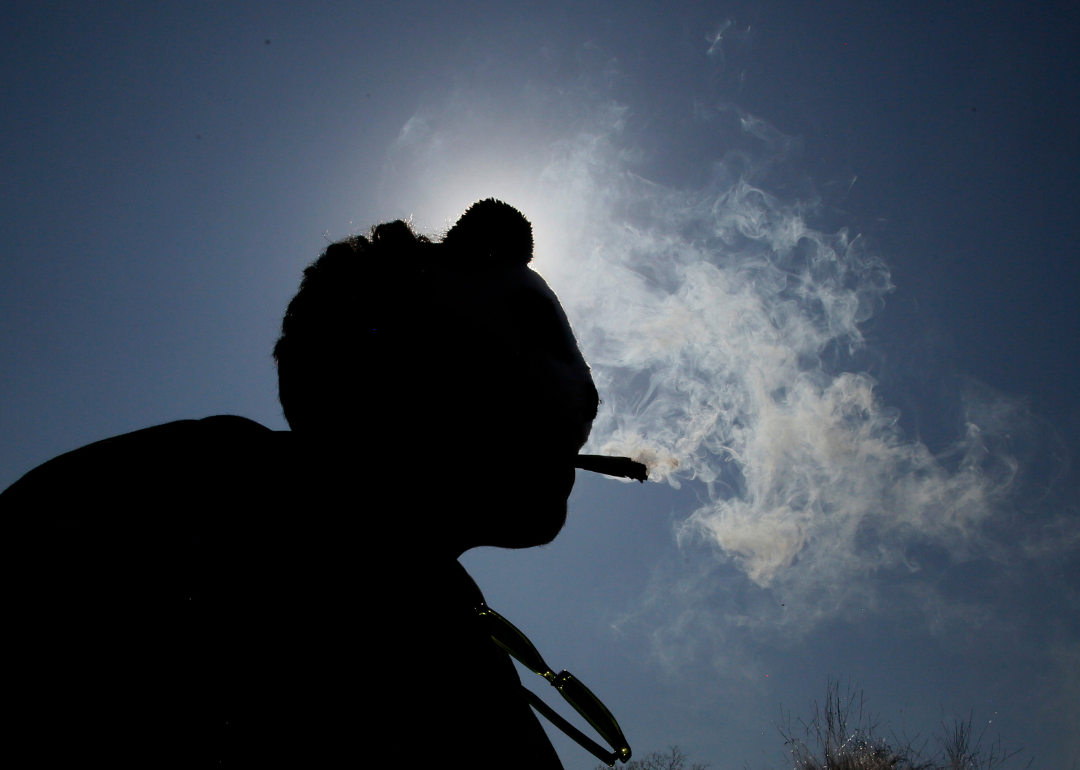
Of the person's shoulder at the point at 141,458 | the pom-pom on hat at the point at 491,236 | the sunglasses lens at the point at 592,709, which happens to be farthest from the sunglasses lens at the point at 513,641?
the pom-pom on hat at the point at 491,236

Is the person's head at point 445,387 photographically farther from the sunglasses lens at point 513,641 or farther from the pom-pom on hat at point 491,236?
the sunglasses lens at point 513,641

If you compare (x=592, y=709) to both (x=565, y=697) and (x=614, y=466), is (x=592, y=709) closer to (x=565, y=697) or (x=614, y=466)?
(x=565, y=697)

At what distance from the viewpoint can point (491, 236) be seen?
2361 mm

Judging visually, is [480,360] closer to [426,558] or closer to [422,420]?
A: [422,420]

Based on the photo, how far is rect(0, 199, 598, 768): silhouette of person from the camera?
39.8 inches

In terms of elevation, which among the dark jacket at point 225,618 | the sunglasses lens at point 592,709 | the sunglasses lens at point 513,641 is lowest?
the dark jacket at point 225,618

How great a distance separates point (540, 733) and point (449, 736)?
657mm

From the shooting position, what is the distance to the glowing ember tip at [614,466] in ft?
6.76

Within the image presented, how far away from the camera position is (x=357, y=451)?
1895 millimetres

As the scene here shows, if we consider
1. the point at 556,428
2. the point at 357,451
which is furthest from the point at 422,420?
the point at 556,428

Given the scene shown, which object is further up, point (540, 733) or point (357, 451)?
point (357, 451)

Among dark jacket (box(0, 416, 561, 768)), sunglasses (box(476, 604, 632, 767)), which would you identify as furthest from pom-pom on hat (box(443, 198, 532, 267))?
sunglasses (box(476, 604, 632, 767))

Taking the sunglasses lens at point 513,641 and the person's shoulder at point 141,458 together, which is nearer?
the person's shoulder at point 141,458

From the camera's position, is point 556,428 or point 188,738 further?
point 556,428
